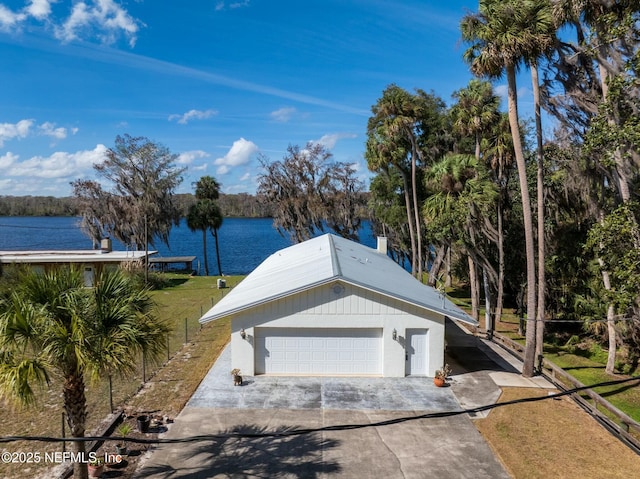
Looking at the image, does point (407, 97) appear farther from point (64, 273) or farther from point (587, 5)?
point (64, 273)

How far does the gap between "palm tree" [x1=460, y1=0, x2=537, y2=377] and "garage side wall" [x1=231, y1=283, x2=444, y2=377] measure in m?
3.28

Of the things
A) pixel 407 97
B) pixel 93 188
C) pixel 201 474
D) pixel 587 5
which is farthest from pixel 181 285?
pixel 587 5

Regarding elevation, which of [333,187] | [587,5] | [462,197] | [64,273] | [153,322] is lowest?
[153,322]

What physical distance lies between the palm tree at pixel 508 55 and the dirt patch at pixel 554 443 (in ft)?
10.1

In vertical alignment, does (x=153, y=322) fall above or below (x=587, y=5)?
below

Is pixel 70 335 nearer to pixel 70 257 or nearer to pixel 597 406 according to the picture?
pixel 597 406

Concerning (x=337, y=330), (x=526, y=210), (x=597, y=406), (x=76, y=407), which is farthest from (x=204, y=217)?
(x=76, y=407)

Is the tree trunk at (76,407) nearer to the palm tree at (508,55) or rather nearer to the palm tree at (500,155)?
the palm tree at (508,55)

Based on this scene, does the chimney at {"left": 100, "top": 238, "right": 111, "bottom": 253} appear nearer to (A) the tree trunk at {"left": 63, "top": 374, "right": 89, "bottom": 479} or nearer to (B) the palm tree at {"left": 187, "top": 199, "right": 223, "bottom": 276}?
(B) the palm tree at {"left": 187, "top": 199, "right": 223, "bottom": 276}

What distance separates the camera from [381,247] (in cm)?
3061

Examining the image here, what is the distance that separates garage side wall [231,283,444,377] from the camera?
14383 mm

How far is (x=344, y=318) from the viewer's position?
14461mm

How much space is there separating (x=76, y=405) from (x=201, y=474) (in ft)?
10.2

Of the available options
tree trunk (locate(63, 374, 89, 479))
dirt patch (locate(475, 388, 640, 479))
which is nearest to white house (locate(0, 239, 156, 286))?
tree trunk (locate(63, 374, 89, 479))
